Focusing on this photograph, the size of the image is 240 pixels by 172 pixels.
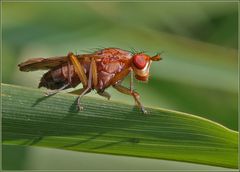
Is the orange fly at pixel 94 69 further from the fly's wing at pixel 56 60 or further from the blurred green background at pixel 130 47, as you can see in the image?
the blurred green background at pixel 130 47

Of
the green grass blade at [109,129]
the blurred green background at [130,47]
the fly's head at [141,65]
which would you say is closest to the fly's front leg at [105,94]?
the fly's head at [141,65]

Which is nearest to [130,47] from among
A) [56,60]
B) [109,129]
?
[56,60]

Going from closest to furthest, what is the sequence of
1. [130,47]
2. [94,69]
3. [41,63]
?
[41,63] → [94,69] → [130,47]

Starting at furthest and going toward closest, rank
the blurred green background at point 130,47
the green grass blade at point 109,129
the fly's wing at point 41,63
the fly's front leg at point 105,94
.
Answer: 1. the blurred green background at point 130,47
2. the fly's front leg at point 105,94
3. the fly's wing at point 41,63
4. the green grass blade at point 109,129

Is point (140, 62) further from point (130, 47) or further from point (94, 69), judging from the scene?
point (130, 47)

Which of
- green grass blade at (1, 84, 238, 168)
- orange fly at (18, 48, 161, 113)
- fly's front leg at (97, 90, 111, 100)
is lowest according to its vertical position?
green grass blade at (1, 84, 238, 168)

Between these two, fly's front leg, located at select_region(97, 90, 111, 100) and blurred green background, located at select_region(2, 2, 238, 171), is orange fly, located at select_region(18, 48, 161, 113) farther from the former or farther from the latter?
blurred green background, located at select_region(2, 2, 238, 171)

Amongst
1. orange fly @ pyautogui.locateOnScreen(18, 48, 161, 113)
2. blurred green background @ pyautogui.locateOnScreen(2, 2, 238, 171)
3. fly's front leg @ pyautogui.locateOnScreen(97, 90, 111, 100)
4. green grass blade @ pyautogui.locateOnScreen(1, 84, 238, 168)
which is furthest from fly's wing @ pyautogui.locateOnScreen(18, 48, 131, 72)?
green grass blade @ pyautogui.locateOnScreen(1, 84, 238, 168)
